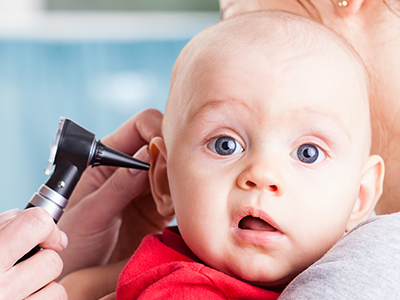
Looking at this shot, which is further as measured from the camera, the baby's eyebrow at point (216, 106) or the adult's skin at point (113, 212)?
the adult's skin at point (113, 212)

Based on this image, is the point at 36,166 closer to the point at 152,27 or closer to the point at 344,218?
the point at 152,27

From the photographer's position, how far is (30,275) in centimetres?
77

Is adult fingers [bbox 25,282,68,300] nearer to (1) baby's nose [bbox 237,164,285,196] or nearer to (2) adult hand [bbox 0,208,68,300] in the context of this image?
(2) adult hand [bbox 0,208,68,300]

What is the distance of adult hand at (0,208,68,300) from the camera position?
2.43 ft

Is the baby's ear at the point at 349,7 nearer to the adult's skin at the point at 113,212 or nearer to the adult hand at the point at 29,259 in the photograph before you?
the adult's skin at the point at 113,212

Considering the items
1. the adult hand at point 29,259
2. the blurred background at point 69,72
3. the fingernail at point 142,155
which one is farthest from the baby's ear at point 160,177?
the blurred background at point 69,72

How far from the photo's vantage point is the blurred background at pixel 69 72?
13.8 feet

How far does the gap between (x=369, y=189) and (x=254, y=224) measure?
0.33 meters

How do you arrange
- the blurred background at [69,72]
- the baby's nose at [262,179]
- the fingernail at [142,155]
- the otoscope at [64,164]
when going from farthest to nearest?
the blurred background at [69,72] < the fingernail at [142,155] < the otoscope at [64,164] < the baby's nose at [262,179]

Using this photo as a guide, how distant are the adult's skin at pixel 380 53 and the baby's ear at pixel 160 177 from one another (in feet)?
1.65

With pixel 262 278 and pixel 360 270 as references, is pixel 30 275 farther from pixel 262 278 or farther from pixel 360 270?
pixel 360 270

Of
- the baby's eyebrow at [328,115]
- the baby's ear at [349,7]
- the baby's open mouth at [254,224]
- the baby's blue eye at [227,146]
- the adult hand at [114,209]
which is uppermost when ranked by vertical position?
the baby's ear at [349,7]

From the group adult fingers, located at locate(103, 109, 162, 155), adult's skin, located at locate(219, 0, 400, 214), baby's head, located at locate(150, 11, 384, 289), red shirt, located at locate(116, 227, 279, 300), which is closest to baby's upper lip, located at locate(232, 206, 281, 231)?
baby's head, located at locate(150, 11, 384, 289)

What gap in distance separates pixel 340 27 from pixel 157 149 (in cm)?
55
